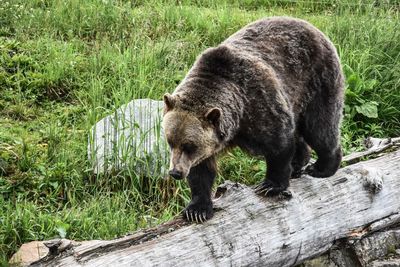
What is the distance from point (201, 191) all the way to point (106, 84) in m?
2.60

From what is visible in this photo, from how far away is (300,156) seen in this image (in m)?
5.11

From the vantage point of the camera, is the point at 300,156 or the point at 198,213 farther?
the point at 300,156

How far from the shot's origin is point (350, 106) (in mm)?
6953

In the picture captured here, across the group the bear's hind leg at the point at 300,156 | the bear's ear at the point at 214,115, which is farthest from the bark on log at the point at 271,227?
the bear's ear at the point at 214,115

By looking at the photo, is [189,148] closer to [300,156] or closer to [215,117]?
[215,117]

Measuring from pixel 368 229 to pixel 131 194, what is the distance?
6.35ft

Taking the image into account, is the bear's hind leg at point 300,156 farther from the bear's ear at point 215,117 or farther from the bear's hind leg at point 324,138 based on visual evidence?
the bear's ear at point 215,117

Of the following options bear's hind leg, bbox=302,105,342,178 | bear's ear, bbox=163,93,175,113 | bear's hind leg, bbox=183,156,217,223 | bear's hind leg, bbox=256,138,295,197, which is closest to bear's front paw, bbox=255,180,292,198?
bear's hind leg, bbox=256,138,295,197

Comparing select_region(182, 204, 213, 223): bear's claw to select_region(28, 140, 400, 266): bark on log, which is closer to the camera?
select_region(28, 140, 400, 266): bark on log

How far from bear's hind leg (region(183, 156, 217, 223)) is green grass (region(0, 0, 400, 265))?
938 mm

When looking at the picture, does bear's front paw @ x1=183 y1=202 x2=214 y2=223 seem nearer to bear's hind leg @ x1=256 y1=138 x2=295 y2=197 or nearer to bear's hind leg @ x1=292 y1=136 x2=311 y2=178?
bear's hind leg @ x1=256 y1=138 x2=295 y2=197

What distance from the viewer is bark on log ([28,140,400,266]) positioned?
3.75 metres

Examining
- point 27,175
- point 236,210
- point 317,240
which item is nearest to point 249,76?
point 236,210

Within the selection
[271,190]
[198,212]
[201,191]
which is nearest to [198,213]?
[198,212]
